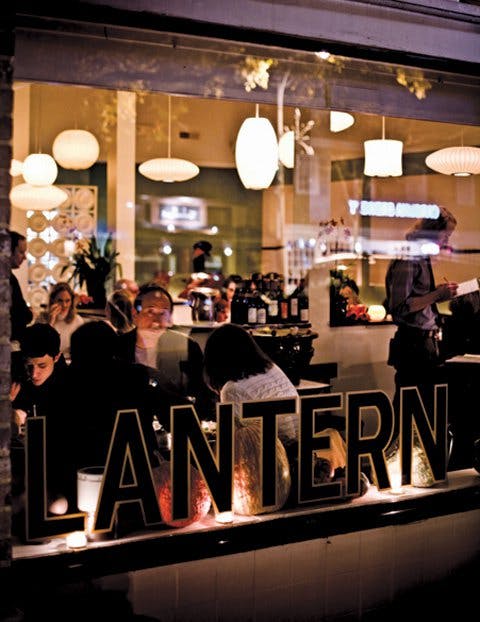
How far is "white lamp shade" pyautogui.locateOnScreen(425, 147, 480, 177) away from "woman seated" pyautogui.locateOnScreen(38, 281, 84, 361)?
133 inches

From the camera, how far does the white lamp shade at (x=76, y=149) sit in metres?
6.74

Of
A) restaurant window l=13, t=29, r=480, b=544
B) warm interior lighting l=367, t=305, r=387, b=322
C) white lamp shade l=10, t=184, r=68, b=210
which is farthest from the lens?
warm interior lighting l=367, t=305, r=387, b=322

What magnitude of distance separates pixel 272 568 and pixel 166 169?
5572 millimetres

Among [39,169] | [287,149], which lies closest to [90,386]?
[39,169]

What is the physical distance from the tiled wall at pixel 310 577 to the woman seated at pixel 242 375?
25.5 inches

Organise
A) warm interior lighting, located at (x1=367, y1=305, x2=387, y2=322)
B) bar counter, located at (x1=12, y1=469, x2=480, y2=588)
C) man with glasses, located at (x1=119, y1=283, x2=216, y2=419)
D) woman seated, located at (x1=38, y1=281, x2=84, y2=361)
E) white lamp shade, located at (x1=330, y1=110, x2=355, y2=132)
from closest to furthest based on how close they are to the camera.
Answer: bar counter, located at (x1=12, y1=469, x2=480, y2=588) → woman seated, located at (x1=38, y1=281, x2=84, y2=361) → man with glasses, located at (x1=119, y1=283, x2=216, y2=419) → white lamp shade, located at (x1=330, y1=110, x2=355, y2=132) → warm interior lighting, located at (x1=367, y1=305, x2=387, y2=322)

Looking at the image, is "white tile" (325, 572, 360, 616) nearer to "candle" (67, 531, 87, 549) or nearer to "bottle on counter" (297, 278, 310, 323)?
"candle" (67, 531, 87, 549)

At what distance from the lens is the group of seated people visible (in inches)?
154

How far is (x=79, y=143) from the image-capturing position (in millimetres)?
7039

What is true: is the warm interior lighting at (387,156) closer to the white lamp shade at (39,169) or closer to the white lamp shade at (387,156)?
the white lamp shade at (387,156)

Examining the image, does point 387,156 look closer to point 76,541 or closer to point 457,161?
point 457,161

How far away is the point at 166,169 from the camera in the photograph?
8.84 meters

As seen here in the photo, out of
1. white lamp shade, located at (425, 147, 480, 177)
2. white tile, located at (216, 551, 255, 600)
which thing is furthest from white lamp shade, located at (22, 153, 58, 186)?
white lamp shade, located at (425, 147, 480, 177)

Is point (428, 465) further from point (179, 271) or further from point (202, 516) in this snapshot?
point (179, 271)
